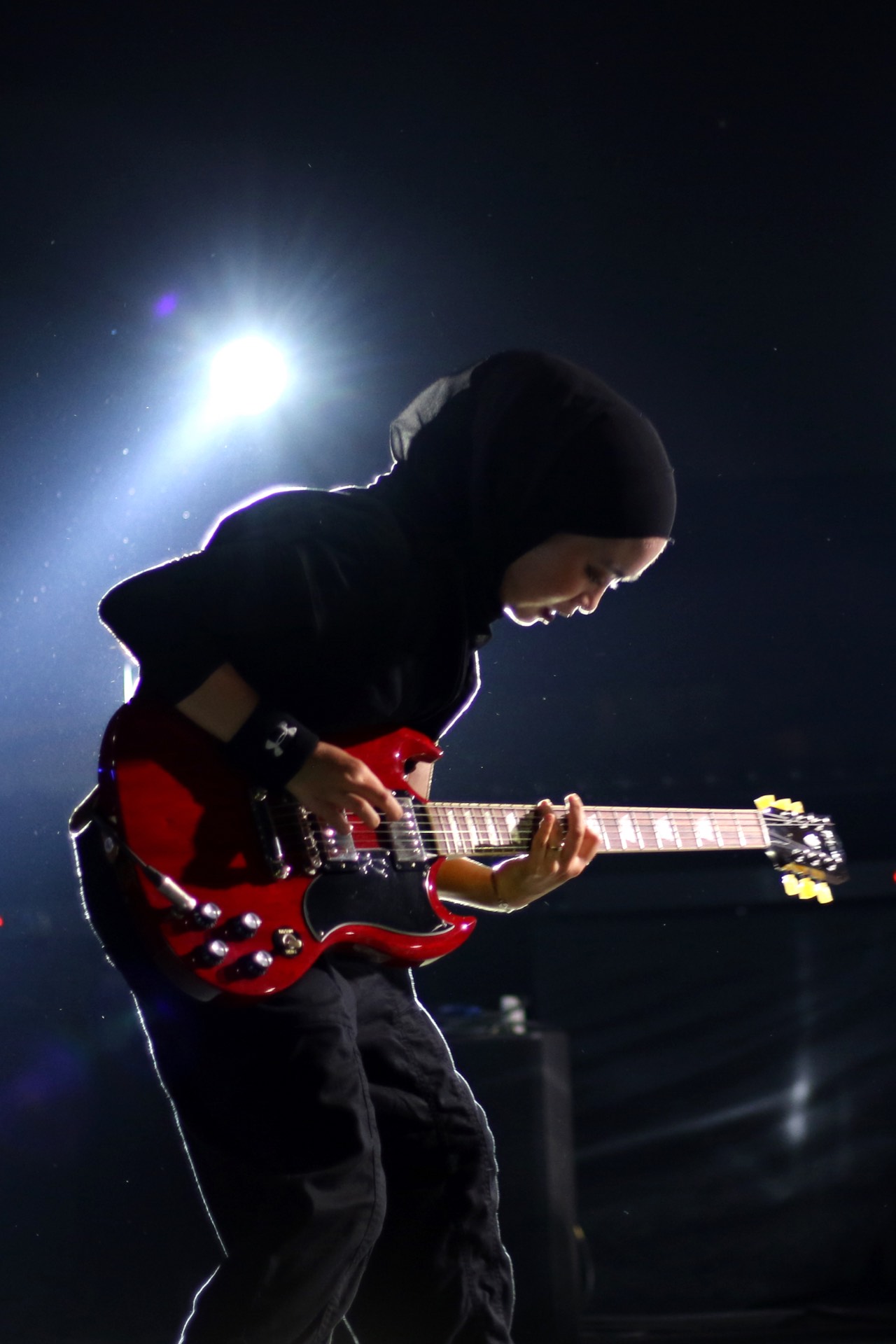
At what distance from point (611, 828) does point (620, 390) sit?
93.8 inches

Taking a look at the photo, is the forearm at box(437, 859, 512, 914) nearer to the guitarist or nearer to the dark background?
the guitarist

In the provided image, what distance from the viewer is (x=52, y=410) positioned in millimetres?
3230

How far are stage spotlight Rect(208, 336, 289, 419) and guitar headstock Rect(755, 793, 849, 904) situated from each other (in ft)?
6.77

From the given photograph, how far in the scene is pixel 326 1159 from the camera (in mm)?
1442

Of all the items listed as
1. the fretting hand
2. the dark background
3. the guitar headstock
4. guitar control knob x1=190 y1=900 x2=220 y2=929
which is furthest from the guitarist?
the dark background

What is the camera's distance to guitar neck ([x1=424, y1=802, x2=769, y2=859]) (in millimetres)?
1865

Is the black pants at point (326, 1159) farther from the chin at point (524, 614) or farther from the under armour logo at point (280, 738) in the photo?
the chin at point (524, 614)

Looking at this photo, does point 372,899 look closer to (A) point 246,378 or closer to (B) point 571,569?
(B) point 571,569

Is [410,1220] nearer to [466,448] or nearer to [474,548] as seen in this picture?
[474,548]

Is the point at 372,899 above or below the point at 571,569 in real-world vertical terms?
below

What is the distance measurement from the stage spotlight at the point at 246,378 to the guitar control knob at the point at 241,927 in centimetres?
238

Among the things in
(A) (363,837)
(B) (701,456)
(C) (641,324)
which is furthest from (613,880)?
(A) (363,837)

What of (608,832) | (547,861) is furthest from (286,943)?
(608,832)

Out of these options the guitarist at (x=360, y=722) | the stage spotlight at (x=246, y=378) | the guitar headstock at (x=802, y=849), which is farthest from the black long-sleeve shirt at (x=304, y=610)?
the stage spotlight at (x=246, y=378)
